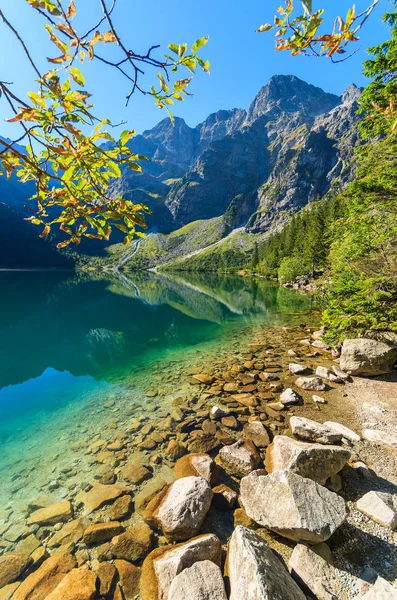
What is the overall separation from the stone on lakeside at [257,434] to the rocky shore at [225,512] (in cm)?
5

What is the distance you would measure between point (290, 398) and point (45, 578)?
29.2ft

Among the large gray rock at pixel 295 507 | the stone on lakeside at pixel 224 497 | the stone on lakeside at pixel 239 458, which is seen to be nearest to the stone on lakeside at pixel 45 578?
the stone on lakeside at pixel 224 497

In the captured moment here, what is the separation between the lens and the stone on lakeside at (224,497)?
635 centimetres

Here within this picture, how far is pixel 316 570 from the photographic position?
461cm

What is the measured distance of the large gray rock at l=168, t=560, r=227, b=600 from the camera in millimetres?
4160

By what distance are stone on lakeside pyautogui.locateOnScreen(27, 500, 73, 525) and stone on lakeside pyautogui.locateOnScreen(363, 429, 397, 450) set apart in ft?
29.1

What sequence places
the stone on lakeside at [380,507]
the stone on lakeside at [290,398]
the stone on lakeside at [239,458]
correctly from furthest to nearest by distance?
1. the stone on lakeside at [290,398]
2. the stone on lakeside at [239,458]
3. the stone on lakeside at [380,507]

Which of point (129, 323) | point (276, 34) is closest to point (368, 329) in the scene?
point (276, 34)

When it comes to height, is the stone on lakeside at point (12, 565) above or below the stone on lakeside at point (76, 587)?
below

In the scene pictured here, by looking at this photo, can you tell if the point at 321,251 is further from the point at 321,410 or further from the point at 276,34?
the point at 276,34

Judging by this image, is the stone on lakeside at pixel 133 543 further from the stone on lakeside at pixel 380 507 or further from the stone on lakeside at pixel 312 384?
the stone on lakeside at pixel 312 384

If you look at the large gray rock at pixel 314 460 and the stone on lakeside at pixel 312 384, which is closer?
the large gray rock at pixel 314 460

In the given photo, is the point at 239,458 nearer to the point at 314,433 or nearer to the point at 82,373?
the point at 314,433

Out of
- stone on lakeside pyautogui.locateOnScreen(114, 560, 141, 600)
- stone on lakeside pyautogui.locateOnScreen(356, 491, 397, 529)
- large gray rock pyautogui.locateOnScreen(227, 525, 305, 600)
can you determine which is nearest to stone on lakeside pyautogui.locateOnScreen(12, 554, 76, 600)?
stone on lakeside pyautogui.locateOnScreen(114, 560, 141, 600)
